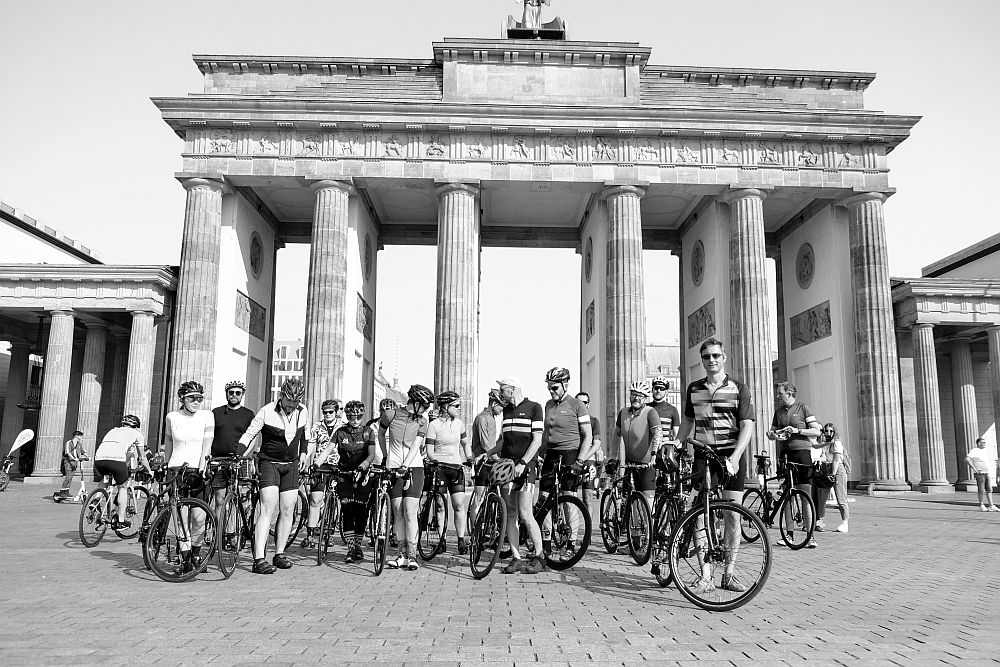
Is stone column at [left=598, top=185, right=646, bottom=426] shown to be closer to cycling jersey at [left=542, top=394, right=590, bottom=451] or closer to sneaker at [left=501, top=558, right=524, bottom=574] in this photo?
cycling jersey at [left=542, top=394, right=590, bottom=451]

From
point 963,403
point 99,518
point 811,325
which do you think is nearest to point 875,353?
point 811,325

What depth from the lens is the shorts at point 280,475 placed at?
7.97 metres

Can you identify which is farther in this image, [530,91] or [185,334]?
[530,91]

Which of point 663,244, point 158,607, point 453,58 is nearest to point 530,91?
point 453,58

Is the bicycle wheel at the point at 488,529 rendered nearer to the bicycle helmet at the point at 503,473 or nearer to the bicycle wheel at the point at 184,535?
the bicycle helmet at the point at 503,473

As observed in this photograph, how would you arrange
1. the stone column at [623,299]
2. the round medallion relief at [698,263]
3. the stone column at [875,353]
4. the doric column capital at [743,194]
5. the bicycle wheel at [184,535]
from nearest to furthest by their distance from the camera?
the bicycle wheel at [184,535] → the stone column at [875,353] → the stone column at [623,299] → the doric column capital at [743,194] → the round medallion relief at [698,263]

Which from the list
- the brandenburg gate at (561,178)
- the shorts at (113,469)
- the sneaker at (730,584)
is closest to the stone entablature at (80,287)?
the brandenburg gate at (561,178)

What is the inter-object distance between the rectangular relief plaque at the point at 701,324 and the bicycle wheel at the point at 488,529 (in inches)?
901

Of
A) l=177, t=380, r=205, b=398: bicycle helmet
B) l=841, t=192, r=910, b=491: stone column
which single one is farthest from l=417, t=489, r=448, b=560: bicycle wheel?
l=841, t=192, r=910, b=491: stone column

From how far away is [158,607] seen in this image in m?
6.09

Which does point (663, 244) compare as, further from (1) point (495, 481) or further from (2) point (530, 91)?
(1) point (495, 481)

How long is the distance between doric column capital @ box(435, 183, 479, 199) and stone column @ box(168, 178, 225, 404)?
8.12 metres

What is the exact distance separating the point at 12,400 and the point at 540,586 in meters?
34.3

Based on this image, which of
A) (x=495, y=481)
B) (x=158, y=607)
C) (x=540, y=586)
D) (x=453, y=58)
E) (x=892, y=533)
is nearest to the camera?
(x=158, y=607)
